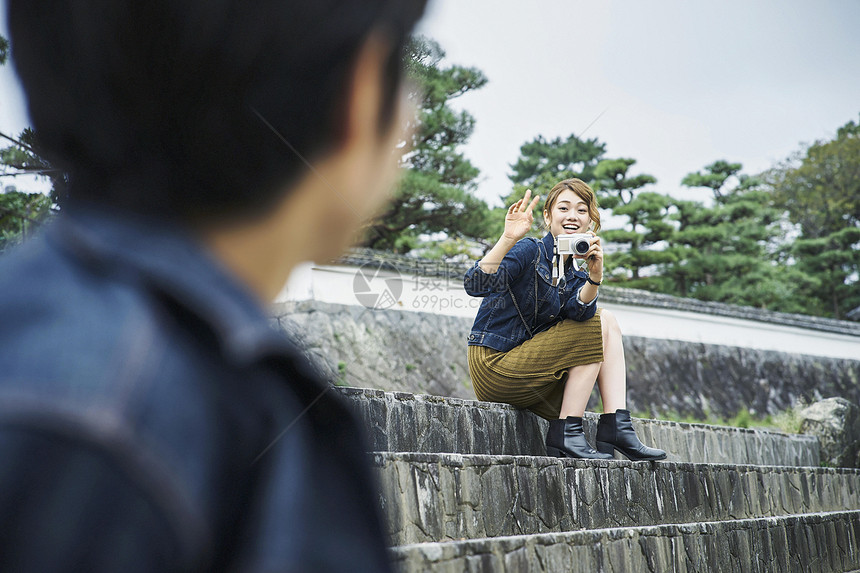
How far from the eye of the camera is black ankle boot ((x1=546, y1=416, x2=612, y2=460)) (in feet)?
9.94

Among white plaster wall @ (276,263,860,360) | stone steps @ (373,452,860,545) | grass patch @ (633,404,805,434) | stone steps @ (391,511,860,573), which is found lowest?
stone steps @ (391,511,860,573)

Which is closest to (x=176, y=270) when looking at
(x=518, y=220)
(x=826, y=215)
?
(x=518, y=220)

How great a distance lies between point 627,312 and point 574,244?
23.2ft

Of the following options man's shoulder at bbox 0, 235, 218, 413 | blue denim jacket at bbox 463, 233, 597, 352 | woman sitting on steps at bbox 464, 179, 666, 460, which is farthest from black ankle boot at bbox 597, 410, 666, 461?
man's shoulder at bbox 0, 235, 218, 413

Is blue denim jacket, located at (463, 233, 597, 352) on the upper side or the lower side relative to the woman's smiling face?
lower

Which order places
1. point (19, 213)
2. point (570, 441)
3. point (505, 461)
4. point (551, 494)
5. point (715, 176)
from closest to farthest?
point (19, 213) → point (505, 461) → point (551, 494) → point (570, 441) → point (715, 176)

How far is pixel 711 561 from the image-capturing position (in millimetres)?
2670

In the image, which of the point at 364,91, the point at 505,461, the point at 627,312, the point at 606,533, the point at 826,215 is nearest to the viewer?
the point at 364,91

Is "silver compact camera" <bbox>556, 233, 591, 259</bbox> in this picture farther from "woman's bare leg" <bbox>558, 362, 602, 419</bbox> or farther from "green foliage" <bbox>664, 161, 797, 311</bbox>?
"green foliage" <bbox>664, 161, 797, 311</bbox>

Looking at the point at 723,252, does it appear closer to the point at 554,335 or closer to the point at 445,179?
the point at 445,179

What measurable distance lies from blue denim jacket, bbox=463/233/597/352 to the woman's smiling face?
0.26 ft

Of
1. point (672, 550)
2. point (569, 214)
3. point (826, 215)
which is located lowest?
point (672, 550)

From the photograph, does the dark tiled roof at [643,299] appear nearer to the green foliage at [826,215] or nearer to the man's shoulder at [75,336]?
the man's shoulder at [75,336]

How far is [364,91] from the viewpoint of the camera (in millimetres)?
491
